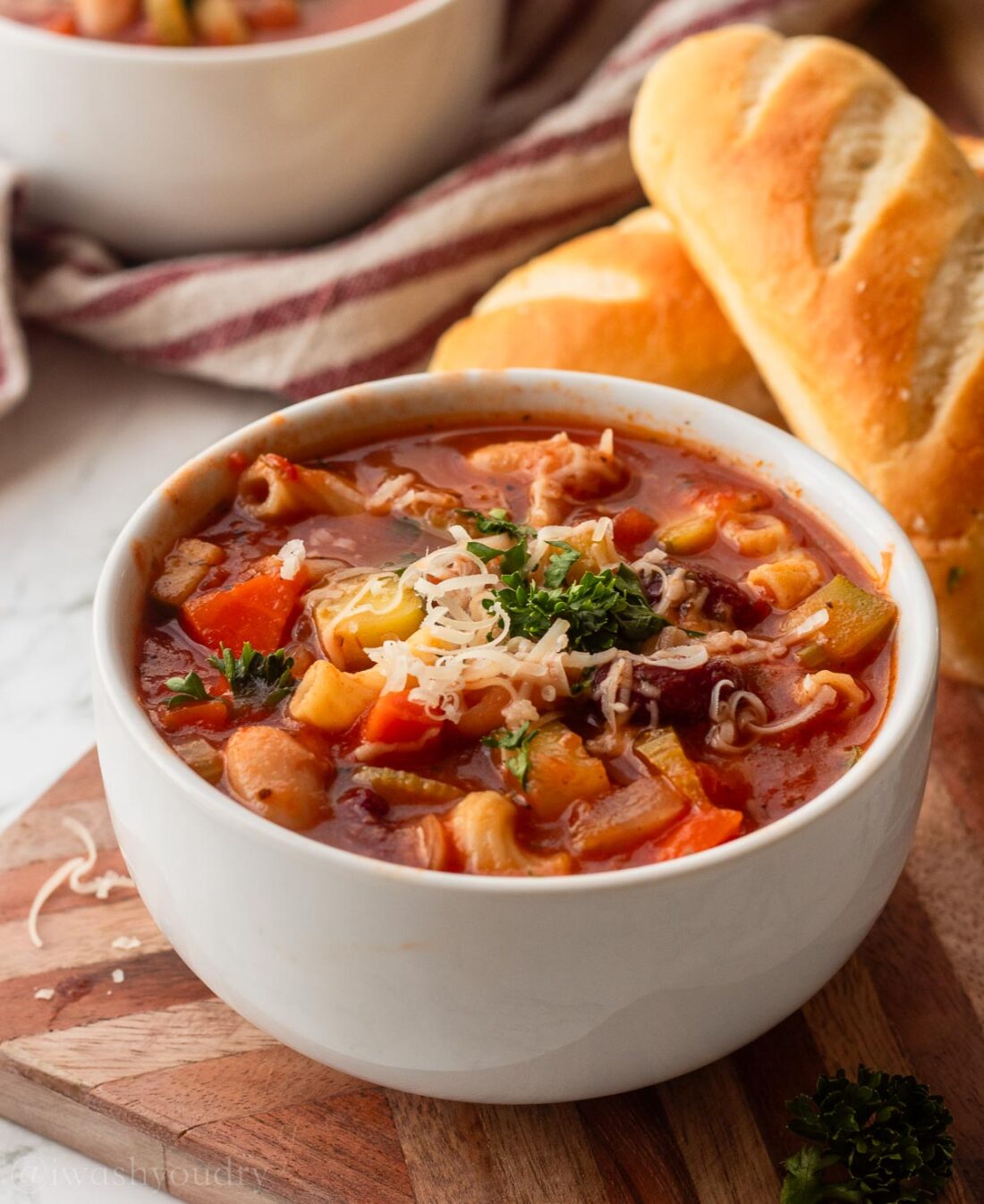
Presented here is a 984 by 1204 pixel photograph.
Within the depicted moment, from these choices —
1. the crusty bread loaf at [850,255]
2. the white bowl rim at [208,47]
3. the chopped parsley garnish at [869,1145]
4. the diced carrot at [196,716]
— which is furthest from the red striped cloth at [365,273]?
the chopped parsley garnish at [869,1145]

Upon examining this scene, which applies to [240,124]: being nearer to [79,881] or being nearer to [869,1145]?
[79,881]

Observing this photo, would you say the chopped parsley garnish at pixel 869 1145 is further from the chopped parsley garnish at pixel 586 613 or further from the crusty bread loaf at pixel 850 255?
the crusty bread loaf at pixel 850 255

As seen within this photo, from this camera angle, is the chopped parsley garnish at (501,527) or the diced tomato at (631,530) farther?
Result: the diced tomato at (631,530)

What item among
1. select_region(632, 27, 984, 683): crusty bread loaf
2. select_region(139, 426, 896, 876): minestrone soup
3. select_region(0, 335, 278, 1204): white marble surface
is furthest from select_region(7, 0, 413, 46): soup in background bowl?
select_region(139, 426, 896, 876): minestrone soup

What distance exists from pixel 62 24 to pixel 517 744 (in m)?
3.44

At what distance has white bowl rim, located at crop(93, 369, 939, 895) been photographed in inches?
80.3

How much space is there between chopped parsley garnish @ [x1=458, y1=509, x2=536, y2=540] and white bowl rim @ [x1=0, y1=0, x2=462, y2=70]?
215 centimetres

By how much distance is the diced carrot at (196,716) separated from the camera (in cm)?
246

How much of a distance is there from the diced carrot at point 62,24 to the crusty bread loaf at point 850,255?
190cm

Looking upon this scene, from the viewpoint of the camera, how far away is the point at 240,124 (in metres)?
4.50

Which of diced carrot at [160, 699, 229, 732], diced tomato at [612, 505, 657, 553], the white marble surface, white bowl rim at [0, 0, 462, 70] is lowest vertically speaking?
the white marble surface

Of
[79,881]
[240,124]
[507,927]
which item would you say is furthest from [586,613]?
[240,124]

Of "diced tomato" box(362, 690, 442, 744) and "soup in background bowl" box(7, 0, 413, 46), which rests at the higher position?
"soup in background bowl" box(7, 0, 413, 46)

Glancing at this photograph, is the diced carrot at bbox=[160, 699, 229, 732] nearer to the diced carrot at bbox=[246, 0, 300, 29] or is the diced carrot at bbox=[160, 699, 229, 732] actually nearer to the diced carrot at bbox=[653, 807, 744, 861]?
the diced carrot at bbox=[653, 807, 744, 861]
